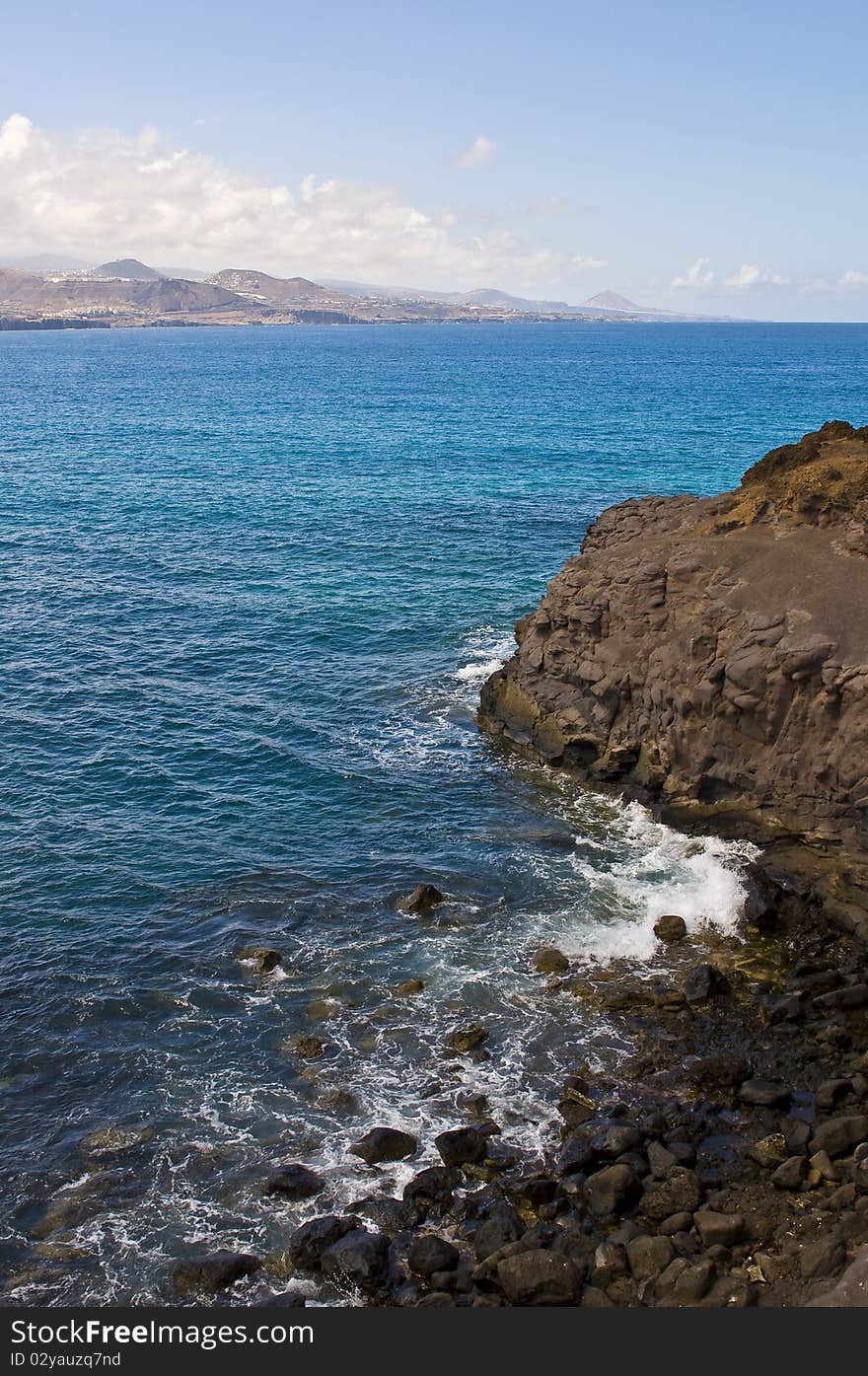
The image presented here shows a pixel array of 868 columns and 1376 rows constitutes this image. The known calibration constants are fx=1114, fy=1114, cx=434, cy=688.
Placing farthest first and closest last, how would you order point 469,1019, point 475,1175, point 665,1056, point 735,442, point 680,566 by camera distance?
point 735,442, point 680,566, point 469,1019, point 665,1056, point 475,1175

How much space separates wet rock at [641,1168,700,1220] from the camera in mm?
24984

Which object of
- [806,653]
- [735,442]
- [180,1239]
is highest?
[735,442]

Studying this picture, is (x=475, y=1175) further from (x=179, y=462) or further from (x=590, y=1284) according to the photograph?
(x=179, y=462)

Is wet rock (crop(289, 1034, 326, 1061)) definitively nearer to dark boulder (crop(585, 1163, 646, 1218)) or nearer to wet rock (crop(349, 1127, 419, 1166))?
wet rock (crop(349, 1127, 419, 1166))

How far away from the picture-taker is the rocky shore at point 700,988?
77.4 ft

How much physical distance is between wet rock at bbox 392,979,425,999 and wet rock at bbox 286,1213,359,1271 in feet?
28.2

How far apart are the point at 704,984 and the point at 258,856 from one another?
1659 centimetres

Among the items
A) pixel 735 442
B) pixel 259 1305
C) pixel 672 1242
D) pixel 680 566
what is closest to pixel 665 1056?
pixel 672 1242

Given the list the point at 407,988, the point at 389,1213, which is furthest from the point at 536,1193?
the point at 407,988

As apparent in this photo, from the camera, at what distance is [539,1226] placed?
968 inches

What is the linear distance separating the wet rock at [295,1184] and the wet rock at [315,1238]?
1072 millimetres

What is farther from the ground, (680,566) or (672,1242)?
(680,566)

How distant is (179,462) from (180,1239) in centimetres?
9169

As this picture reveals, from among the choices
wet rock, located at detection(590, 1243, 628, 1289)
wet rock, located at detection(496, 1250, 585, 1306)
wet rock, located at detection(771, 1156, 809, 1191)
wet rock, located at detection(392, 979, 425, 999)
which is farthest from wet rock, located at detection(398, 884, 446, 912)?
wet rock, located at detection(496, 1250, 585, 1306)
